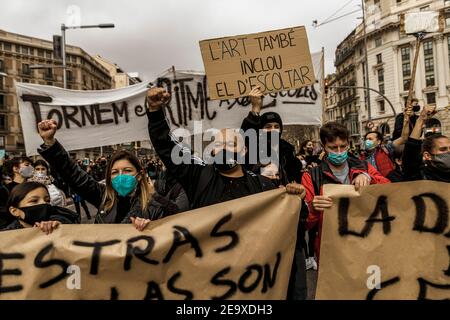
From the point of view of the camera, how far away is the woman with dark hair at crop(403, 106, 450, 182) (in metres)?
2.71

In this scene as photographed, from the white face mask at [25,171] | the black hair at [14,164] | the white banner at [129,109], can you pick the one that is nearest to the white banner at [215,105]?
the white banner at [129,109]

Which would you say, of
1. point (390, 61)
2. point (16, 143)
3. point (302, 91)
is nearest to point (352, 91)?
point (390, 61)

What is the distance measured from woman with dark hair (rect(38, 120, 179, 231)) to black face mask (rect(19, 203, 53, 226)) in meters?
0.30

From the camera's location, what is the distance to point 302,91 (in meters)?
4.34

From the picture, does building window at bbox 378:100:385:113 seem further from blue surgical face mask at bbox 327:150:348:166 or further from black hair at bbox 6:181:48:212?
black hair at bbox 6:181:48:212

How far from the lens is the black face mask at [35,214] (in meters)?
2.55

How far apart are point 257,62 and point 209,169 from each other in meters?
1.48

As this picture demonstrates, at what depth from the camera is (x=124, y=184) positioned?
105 inches

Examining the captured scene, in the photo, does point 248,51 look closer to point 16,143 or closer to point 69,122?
point 69,122

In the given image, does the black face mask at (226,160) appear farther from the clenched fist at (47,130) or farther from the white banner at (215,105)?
the white banner at (215,105)

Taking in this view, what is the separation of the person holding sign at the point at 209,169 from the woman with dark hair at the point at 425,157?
82 cm

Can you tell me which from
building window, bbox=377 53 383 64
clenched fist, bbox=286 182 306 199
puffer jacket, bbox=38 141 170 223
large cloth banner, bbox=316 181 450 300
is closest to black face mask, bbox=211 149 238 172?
clenched fist, bbox=286 182 306 199
